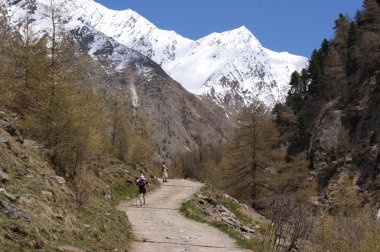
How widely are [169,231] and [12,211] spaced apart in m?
9.97

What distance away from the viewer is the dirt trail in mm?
16234

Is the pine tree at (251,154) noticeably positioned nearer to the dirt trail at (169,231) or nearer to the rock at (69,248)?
the dirt trail at (169,231)

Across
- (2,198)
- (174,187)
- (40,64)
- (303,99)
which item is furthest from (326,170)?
(2,198)

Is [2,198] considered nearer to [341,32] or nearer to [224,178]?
[224,178]

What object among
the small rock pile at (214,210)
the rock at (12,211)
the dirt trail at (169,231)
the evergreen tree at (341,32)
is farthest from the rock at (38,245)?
the evergreen tree at (341,32)

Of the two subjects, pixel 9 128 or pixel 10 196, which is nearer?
pixel 10 196

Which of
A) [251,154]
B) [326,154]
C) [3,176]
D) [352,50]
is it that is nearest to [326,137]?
[326,154]

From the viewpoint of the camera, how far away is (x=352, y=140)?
57.8 meters

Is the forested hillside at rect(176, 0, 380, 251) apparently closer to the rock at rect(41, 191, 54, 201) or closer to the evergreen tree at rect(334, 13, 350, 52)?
the evergreen tree at rect(334, 13, 350, 52)

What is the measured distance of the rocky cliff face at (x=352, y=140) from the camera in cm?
4847

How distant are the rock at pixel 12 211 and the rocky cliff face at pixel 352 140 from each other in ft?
127

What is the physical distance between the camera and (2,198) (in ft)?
33.7

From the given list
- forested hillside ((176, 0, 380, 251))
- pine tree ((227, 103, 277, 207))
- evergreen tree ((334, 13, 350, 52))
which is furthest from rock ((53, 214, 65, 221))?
evergreen tree ((334, 13, 350, 52))

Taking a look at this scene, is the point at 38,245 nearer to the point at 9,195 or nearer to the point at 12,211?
the point at 12,211
